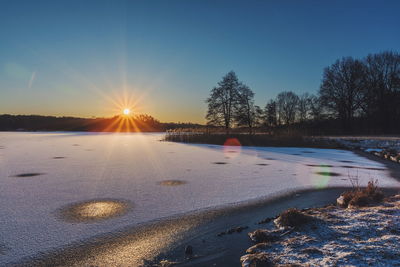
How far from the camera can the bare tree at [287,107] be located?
165 ft

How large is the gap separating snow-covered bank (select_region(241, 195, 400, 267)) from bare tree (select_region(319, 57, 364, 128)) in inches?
1197

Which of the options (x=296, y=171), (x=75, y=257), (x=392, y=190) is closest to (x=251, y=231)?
(x=75, y=257)

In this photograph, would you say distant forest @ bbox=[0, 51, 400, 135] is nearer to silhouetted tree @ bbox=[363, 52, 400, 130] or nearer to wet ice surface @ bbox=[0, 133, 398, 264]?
silhouetted tree @ bbox=[363, 52, 400, 130]

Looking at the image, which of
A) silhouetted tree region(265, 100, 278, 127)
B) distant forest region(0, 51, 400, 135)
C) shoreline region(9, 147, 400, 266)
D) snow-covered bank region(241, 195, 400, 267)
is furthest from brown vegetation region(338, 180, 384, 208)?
silhouetted tree region(265, 100, 278, 127)

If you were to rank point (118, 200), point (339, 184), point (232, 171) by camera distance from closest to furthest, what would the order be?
point (118, 200)
point (339, 184)
point (232, 171)

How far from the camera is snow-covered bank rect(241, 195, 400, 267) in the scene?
1841 millimetres

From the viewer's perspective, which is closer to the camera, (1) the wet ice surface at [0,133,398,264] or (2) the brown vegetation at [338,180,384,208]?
(1) the wet ice surface at [0,133,398,264]

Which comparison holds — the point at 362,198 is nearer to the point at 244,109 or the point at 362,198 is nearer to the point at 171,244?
the point at 171,244

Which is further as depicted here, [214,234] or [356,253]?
[214,234]

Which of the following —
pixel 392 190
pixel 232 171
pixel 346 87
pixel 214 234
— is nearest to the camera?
pixel 214 234

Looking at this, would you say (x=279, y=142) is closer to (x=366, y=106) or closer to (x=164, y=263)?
(x=164, y=263)

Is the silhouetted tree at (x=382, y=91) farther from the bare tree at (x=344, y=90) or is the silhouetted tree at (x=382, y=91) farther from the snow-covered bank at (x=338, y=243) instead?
the snow-covered bank at (x=338, y=243)

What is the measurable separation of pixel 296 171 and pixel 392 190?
2.12 m

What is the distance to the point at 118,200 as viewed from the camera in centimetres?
358
